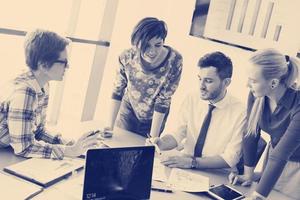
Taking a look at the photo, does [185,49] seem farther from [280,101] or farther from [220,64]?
[280,101]

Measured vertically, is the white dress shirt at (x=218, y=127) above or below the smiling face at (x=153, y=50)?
below

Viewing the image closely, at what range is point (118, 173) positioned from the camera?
1470 mm

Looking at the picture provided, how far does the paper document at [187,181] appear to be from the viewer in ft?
5.80

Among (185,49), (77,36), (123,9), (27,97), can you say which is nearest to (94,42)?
(77,36)

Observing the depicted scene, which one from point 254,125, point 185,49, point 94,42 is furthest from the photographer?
point 94,42

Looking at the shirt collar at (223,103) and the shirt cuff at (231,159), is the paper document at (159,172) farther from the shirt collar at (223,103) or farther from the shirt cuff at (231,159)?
the shirt collar at (223,103)

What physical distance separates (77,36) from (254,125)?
227 cm

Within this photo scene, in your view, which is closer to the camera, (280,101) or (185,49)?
(280,101)

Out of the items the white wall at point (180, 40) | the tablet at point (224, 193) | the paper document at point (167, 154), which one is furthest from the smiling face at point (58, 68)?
the white wall at point (180, 40)

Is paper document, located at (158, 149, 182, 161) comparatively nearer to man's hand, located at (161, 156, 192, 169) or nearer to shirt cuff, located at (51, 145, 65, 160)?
man's hand, located at (161, 156, 192, 169)

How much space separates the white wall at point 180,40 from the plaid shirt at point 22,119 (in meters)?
2.05

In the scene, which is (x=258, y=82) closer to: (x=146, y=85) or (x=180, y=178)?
(x=180, y=178)

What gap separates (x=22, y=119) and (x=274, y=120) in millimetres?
1227

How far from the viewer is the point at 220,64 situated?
222 centimetres
